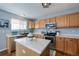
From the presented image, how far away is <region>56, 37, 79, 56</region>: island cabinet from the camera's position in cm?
248

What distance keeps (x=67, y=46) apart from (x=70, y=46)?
11 centimetres

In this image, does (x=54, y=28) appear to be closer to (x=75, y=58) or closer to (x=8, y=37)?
(x=8, y=37)

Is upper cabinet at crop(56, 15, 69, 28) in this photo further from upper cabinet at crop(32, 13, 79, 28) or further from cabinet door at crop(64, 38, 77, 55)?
cabinet door at crop(64, 38, 77, 55)

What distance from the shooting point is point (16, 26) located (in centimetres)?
127

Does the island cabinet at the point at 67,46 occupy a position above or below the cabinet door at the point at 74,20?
below

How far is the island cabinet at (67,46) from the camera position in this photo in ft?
8.13

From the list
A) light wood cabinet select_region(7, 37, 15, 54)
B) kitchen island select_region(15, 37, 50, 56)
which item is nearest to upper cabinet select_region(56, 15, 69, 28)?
kitchen island select_region(15, 37, 50, 56)

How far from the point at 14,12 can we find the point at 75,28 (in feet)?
7.75


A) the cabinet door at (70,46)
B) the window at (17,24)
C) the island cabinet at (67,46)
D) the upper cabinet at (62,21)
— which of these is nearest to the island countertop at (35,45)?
the window at (17,24)

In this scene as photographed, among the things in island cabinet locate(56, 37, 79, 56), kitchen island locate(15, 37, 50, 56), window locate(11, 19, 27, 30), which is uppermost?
window locate(11, 19, 27, 30)

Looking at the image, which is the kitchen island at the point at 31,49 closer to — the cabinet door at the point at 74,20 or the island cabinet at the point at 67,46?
the island cabinet at the point at 67,46

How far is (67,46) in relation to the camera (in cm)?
274

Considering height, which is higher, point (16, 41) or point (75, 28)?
point (75, 28)

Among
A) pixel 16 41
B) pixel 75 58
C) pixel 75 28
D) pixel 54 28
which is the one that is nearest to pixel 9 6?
pixel 16 41
